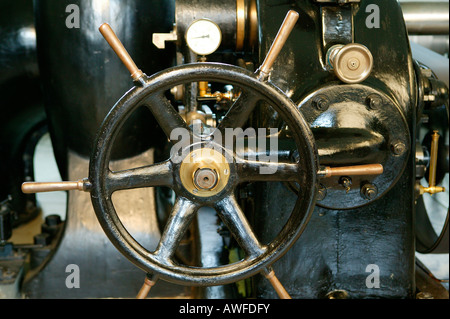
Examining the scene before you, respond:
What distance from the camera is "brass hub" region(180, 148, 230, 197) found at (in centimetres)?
121

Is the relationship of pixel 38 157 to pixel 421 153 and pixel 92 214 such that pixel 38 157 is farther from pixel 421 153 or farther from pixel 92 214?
pixel 421 153

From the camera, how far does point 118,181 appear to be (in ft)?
4.02

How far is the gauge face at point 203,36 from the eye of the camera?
4.83 ft

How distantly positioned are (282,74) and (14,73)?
3.64 feet

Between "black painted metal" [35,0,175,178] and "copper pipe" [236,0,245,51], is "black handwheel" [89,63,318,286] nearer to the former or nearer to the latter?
"copper pipe" [236,0,245,51]

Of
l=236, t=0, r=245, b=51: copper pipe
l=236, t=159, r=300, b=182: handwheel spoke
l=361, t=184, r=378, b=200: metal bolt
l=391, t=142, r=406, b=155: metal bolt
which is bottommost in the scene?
l=361, t=184, r=378, b=200: metal bolt

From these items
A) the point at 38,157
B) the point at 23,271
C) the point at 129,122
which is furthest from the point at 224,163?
the point at 38,157

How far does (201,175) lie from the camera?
1.20 meters

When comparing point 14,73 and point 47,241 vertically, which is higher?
point 14,73

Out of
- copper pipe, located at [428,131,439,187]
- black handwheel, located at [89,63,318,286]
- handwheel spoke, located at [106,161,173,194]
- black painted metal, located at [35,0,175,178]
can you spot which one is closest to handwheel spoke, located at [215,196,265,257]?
black handwheel, located at [89,63,318,286]

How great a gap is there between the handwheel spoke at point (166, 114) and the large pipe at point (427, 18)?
191 cm

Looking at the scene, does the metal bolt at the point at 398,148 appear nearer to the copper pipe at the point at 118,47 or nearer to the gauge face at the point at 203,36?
the gauge face at the point at 203,36

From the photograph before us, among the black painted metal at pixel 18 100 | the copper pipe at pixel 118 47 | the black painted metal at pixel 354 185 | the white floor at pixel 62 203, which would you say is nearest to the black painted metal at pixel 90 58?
the black painted metal at pixel 18 100

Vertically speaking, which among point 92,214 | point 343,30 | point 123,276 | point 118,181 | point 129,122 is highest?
point 343,30
